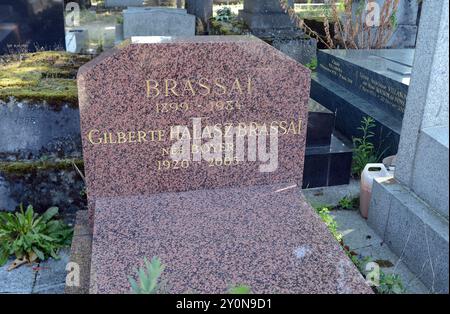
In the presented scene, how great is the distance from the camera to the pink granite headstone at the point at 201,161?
2.94 m

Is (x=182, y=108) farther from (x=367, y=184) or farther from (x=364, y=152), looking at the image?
(x=364, y=152)

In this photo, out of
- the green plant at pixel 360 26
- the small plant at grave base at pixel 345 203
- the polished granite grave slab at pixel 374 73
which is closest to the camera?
the small plant at grave base at pixel 345 203

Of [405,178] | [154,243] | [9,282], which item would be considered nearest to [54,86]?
[9,282]

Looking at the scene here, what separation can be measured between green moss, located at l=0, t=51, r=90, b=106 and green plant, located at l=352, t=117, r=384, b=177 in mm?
2717

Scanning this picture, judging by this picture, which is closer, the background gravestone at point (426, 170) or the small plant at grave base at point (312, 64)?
the background gravestone at point (426, 170)

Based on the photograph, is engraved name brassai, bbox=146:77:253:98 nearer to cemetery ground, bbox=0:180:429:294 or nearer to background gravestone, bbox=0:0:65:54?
cemetery ground, bbox=0:180:429:294

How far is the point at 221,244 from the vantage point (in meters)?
3.03

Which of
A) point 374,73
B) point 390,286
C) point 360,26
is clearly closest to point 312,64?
point 360,26

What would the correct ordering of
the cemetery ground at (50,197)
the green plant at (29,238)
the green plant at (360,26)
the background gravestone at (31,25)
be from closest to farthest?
the cemetery ground at (50,197)
the green plant at (29,238)
the background gravestone at (31,25)
the green plant at (360,26)

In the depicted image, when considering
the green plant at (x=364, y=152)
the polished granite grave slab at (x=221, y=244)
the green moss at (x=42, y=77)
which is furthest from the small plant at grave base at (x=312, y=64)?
the polished granite grave slab at (x=221, y=244)

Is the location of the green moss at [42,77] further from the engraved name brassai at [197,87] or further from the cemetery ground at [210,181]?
the engraved name brassai at [197,87]

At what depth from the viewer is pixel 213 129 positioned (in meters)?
3.66

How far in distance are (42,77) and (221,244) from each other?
9.41 feet

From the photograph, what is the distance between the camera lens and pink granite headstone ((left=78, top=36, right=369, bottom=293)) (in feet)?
9.63
